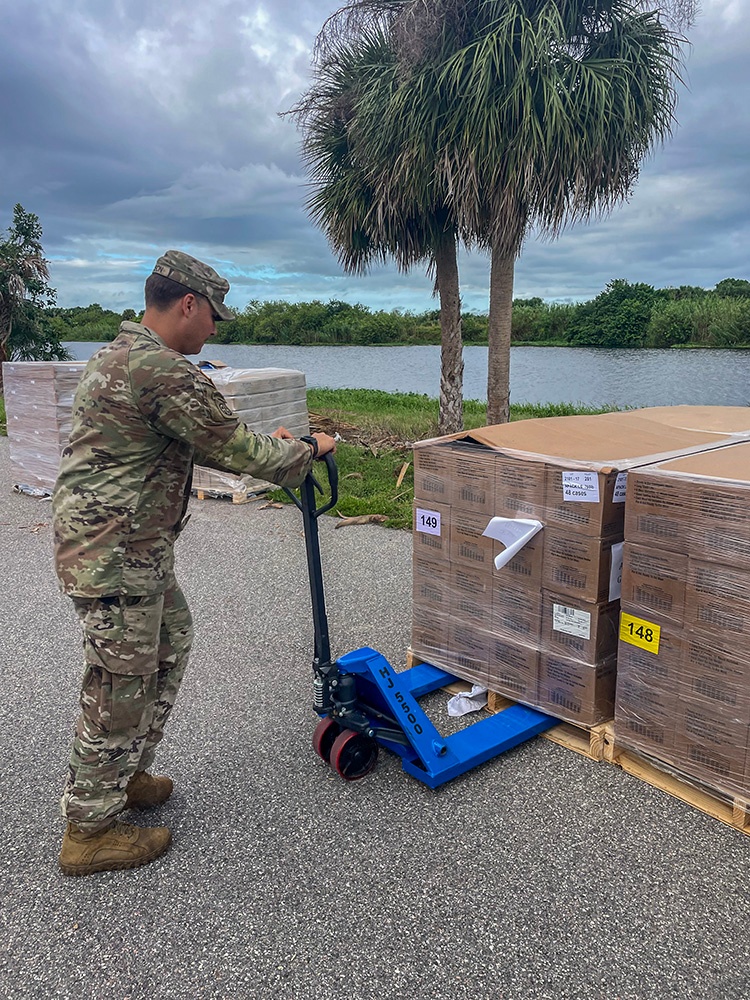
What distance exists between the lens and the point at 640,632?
9.82 ft

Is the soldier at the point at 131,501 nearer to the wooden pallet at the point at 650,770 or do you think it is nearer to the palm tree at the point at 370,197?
the wooden pallet at the point at 650,770

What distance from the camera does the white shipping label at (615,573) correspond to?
124 inches

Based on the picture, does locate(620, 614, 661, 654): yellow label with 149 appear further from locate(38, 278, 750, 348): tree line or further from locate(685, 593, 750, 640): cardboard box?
locate(38, 278, 750, 348): tree line

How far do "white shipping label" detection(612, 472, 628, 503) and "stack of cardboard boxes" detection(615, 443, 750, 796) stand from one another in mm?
151

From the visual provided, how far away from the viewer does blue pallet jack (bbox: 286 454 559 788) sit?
9.71ft

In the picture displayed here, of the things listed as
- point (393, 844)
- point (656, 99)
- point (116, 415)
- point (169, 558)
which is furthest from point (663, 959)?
point (656, 99)

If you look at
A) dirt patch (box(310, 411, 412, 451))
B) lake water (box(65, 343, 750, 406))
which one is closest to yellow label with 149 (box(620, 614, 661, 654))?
lake water (box(65, 343, 750, 406))

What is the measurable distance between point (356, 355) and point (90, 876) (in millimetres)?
14481

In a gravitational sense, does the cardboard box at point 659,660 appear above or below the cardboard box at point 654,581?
below

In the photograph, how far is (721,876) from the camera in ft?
8.25

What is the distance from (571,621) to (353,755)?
1170 mm

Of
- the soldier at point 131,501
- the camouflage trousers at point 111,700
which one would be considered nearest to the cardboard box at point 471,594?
the soldier at point 131,501

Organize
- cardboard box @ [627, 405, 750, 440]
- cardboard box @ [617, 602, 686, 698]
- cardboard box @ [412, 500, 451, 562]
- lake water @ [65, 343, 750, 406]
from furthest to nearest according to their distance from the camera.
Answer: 1. lake water @ [65, 343, 750, 406]
2. cardboard box @ [627, 405, 750, 440]
3. cardboard box @ [412, 500, 451, 562]
4. cardboard box @ [617, 602, 686, 698]

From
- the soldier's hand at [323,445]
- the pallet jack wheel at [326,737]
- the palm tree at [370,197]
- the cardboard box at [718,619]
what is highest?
the palm tree at [370,197]
